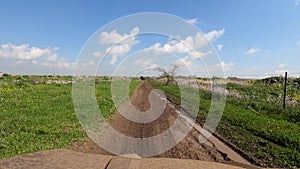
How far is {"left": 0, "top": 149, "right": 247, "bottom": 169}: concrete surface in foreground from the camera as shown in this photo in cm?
369

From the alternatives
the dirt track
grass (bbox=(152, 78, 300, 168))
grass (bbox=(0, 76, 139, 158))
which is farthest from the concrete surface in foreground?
grass (bbox=(152, 78, 300, 168))

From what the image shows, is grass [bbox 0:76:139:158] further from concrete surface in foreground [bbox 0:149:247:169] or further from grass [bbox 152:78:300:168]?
grass [bbox 152:78:300:168]

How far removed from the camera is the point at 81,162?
3826 mm

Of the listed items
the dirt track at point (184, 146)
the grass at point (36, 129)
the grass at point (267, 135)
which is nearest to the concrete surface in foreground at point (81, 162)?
the dirt track at point (184, 146)

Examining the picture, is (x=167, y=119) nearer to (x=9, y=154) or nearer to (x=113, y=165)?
(x=9, y=154)

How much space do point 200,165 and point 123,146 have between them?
146 inches

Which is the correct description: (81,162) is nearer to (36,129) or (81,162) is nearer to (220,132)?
(36,129)

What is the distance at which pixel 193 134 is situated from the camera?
9.42m

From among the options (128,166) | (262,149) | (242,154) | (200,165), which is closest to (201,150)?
(242,154)

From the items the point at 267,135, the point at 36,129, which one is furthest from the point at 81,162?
the point at 267,135

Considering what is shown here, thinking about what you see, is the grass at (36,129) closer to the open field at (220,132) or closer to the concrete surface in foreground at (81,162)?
the open field at (220,132)

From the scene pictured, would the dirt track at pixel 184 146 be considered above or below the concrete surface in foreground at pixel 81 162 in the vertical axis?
below

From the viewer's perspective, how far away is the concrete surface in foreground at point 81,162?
3.69 metres

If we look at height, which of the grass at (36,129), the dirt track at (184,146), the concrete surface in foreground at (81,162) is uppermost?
the concrete surface in foreground at (81,162)
